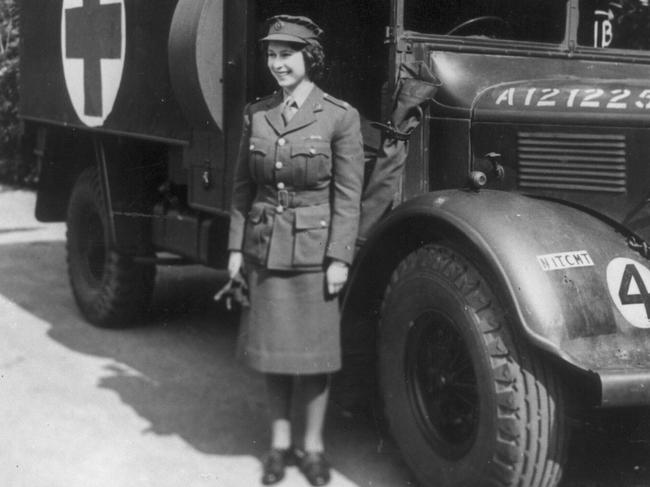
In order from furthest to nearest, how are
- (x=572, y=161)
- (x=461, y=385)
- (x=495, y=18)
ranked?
(x=495, y=18) < (x=572, y=161) < (x=461, y=385)

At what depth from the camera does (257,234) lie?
12.0 feet

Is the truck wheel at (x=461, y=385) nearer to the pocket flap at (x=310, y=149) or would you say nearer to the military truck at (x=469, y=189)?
the military truck at (x=469, y=189)

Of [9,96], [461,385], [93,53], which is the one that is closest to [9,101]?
[9,96]

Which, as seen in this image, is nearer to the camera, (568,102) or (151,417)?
(568,102)

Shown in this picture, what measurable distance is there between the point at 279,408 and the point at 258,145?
917mm

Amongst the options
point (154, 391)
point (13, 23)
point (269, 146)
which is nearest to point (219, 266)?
point (154, 391)

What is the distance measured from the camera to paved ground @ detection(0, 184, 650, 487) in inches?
148

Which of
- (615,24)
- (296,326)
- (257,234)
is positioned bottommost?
(296,326)

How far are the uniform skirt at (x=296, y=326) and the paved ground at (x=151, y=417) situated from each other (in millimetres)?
423

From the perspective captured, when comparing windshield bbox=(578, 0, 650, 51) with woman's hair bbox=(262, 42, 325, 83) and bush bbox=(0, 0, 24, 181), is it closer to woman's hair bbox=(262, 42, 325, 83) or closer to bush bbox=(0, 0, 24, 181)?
woman's hair bbox=(262, 42, 325, 83)

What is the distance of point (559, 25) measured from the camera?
13.2ft

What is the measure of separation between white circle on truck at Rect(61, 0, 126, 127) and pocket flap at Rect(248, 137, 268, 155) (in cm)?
195

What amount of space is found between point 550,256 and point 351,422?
1.54m

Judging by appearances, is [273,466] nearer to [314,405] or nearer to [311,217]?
[314,405]
